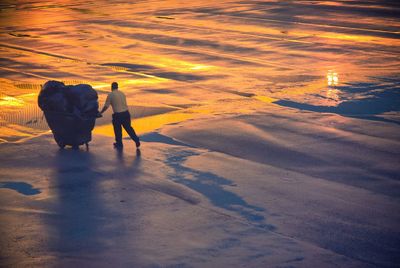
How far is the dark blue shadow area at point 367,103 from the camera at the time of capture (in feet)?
60.0

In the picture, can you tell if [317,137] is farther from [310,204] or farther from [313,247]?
[313,247]

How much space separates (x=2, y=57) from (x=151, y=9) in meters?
15.4

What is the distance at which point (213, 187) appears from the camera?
518 inches

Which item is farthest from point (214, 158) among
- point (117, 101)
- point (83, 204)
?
point (83, 204)

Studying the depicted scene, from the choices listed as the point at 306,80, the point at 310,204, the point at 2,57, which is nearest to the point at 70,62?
the point at 2,57

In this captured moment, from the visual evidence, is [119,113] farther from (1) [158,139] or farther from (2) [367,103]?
(2) [367,103]

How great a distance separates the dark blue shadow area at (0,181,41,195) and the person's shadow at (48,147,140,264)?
39cm

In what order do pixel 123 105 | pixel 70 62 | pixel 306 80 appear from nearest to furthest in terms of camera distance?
pixel 123 105 → pixel 306 80 → pixel 70 62

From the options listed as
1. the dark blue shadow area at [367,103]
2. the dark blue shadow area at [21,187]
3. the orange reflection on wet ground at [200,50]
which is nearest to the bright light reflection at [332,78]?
the orange reflection on wet ground at [200,50]

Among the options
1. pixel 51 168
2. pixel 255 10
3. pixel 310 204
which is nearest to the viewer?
pixel 310 204

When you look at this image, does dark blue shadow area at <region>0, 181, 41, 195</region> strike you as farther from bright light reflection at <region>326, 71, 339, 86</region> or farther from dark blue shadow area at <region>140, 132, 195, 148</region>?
bright light reflection at <region>326, 71, 339, 86</region>

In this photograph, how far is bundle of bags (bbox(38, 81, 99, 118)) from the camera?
15344mm

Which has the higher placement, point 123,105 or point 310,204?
point 123,105

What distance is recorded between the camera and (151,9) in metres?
41.7
